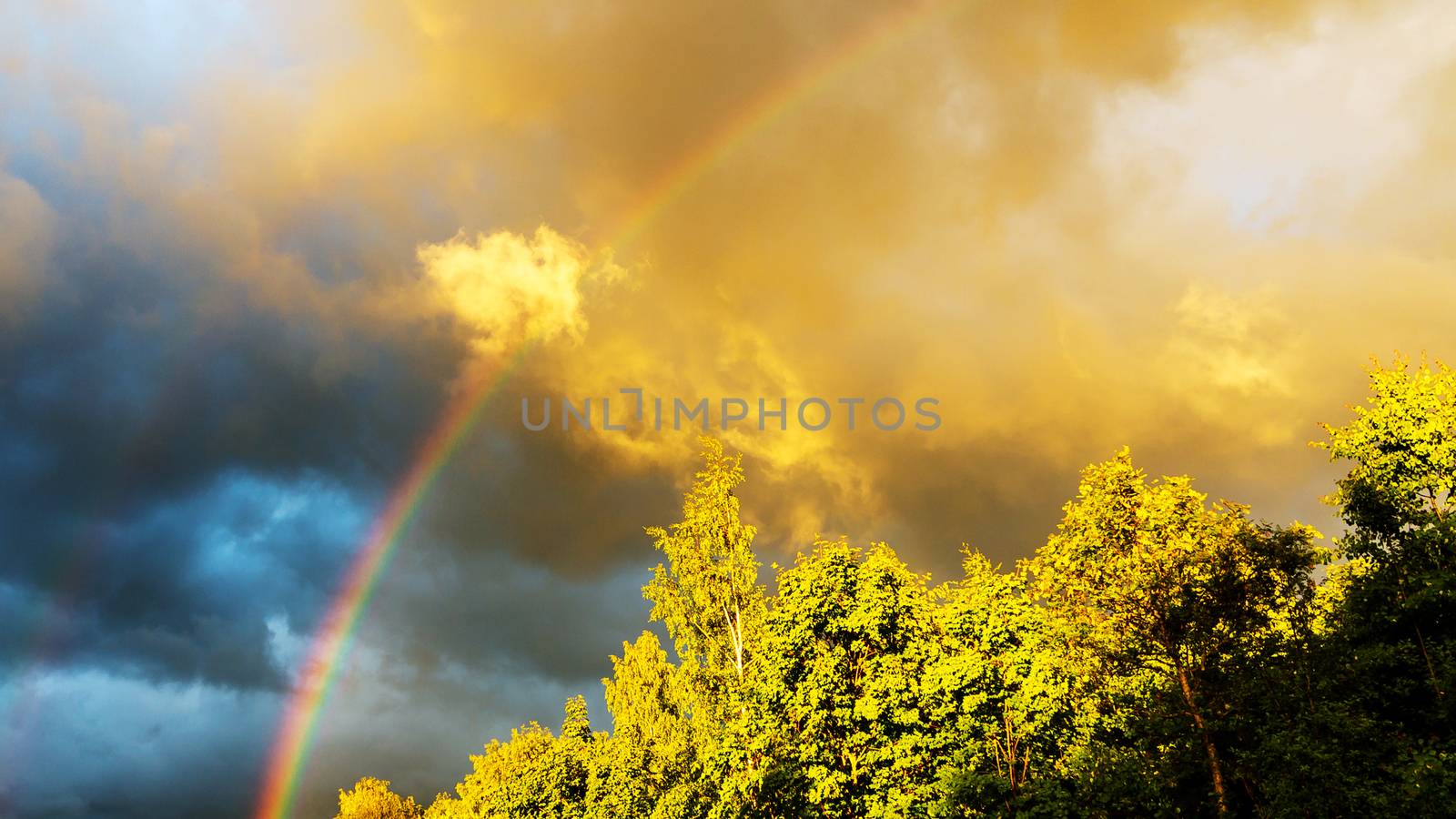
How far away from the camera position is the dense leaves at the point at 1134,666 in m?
30.1

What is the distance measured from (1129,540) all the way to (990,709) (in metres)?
10.2

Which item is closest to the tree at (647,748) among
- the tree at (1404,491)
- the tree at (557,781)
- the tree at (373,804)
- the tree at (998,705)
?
the tree at (557,781)

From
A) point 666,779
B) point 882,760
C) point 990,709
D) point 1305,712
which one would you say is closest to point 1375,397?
point 1305,712

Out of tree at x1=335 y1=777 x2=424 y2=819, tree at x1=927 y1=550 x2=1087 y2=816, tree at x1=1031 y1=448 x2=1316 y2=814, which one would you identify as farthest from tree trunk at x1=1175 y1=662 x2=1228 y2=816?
tree at x1=335 y1=777 x2=424 y2=819

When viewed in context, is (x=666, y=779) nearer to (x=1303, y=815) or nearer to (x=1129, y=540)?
(x=1129, y=540)

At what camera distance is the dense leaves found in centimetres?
3011

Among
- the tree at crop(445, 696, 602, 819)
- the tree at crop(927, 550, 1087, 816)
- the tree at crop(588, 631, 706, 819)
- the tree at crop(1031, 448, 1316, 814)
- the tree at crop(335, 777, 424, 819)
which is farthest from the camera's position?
the tree at crop(335, 777, 424, 819)

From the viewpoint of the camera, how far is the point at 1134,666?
35.4 meters

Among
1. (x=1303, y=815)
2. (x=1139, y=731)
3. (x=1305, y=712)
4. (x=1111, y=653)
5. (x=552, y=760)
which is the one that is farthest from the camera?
(x=552, y=760)

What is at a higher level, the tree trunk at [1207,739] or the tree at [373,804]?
the tree at [373,804]

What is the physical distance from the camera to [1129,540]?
1453 inches

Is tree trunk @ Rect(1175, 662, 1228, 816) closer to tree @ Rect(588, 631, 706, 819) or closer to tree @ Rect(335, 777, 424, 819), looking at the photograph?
tree @ Rect(588, 631, 706, 819)

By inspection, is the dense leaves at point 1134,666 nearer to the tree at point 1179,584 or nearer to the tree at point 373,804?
the tree at point 1179,584

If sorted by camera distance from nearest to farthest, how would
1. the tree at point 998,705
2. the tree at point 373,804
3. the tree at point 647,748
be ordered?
the tree at point 998,705, the tree at point 647,748, the tree at point 373,804
